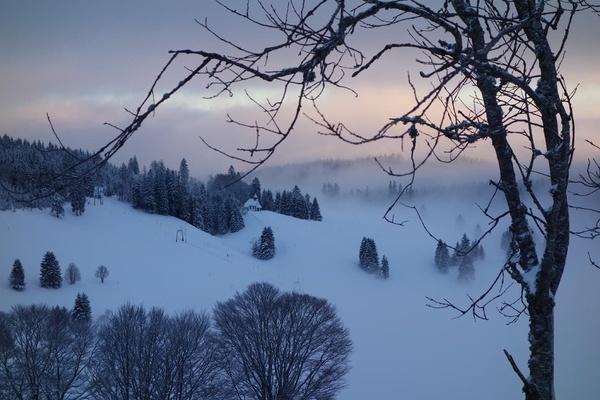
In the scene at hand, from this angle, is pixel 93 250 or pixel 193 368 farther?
pixel 93 250

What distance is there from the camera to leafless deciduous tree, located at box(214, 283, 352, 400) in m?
14.1

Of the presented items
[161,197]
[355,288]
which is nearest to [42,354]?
[355,288]

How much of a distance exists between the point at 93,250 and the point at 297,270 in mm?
21430

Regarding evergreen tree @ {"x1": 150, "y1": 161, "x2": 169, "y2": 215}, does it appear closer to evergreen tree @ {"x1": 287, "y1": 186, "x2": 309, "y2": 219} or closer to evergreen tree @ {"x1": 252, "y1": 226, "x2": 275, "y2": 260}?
evergreen tree @ {"x1": 252, "y1": 226, "x2": 275, "y2": 260}

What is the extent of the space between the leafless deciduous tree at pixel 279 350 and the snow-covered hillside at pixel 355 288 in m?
7.36

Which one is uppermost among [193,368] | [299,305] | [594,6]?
[594,6]

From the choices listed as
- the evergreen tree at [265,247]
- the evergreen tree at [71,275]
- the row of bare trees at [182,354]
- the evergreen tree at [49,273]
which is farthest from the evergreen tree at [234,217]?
the row of bare trees at [182,354]

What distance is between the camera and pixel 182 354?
532 inches

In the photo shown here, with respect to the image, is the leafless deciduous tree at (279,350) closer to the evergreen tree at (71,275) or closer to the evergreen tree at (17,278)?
the evergreen tree at (71,275)

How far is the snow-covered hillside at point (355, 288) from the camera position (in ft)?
76.5

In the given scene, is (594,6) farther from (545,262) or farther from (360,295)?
(360,295)

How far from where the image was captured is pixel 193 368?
44.7 ft

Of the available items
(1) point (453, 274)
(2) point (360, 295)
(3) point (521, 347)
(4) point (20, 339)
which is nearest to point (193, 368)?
(4) point (20, 339)

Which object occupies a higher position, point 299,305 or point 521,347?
point 299,305
